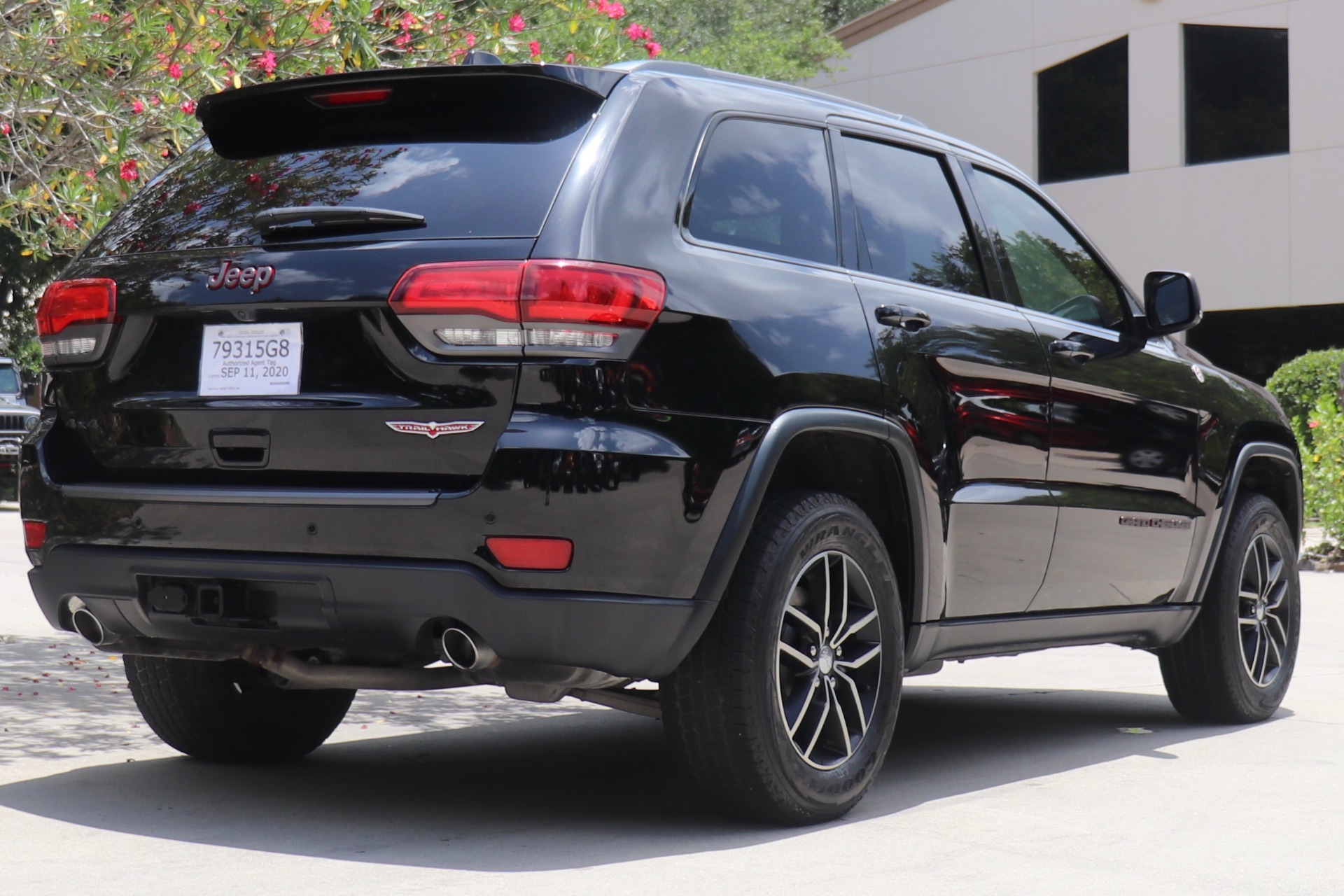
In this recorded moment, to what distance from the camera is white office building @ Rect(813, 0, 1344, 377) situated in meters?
21.6

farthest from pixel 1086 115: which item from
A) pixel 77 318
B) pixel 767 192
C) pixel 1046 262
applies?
pixel 77 318

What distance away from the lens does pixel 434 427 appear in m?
3.88

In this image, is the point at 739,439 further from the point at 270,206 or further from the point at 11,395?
the point at 11,395

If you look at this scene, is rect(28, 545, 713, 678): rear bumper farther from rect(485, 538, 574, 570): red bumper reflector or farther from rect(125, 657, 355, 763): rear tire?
rect(125, 657, 355, 763): rear tire

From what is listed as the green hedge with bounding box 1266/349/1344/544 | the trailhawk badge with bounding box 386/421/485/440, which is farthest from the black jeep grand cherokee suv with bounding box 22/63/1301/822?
the green hedge with bounding box 1266/349/1344/544

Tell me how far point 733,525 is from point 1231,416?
2.89 meters

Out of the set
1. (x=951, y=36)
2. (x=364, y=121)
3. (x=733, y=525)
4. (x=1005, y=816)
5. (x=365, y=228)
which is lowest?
(x=1005, y=816)

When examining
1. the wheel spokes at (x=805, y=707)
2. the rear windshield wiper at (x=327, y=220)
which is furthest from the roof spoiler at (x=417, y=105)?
the wheel spokes at (x=805, y=707)

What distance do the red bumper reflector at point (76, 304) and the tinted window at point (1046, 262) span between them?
2596mm

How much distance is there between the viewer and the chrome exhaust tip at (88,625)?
4387mm

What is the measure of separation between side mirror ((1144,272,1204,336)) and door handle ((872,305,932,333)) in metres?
1.45

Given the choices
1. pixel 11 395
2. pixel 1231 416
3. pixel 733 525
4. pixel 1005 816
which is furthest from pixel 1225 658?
pixel 11 395

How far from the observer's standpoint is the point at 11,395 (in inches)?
894

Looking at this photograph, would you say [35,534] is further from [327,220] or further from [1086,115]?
[1086,115]
